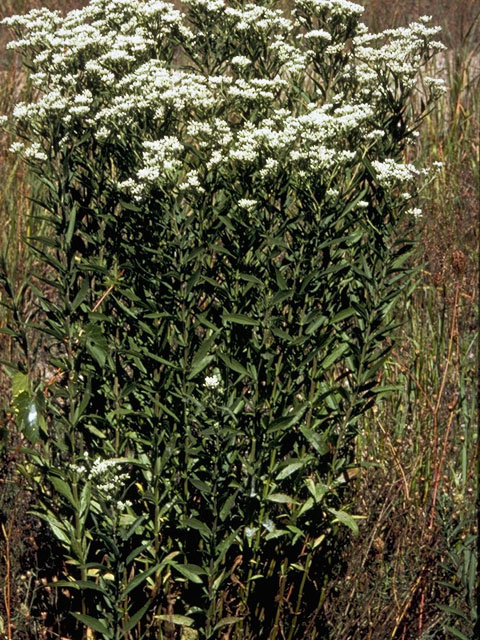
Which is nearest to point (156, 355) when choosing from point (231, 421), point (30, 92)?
point (231, 421)

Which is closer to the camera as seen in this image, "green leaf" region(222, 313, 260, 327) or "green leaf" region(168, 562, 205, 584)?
"green leaf" region(222, 313, 260, 327)

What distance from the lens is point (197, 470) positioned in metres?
3.08

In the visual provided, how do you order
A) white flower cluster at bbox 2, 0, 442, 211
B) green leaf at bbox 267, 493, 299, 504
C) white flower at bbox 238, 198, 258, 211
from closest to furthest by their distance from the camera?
white flower at bbox 238, 198, 258, 211, white flower cluster at bbox 2, 0, 442, 211, green leaf at bbox 267, 493, 299, 504

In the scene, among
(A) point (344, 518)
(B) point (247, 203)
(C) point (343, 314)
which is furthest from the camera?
(A) point (344, 518)

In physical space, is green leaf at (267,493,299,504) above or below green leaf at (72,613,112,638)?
above

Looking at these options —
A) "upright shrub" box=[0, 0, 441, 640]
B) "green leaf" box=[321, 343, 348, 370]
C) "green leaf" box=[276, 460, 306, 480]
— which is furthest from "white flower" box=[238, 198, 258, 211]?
"green leaf" box=[276, 460, 306, 480]

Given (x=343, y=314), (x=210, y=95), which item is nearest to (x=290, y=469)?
(x=343, y=314)

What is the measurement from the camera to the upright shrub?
2867mm

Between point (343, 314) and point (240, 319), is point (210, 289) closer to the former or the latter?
point (240, 319)

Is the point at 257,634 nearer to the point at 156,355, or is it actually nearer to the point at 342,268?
the point at 156,355

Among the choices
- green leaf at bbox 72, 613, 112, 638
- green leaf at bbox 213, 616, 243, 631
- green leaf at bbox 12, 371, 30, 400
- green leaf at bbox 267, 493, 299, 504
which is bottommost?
green leaf at bbox 213, 616, 243, 631

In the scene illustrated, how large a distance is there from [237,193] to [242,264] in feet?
0.77

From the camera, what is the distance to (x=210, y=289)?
3035 millimetres

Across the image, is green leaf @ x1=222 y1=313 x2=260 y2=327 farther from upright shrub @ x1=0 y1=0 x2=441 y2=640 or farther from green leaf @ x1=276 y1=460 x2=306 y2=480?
green leaf @ x1=276 y1=460 x2=306 y2=480
